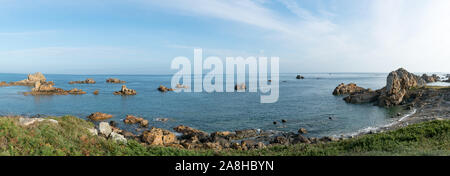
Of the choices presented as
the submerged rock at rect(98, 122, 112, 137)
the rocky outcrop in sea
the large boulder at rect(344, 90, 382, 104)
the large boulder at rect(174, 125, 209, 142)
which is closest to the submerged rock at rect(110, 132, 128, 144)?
the submerged rock at rect(98, 122, 112, 137)

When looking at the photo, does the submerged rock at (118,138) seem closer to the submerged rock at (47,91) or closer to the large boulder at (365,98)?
the large boulder at (365,98)

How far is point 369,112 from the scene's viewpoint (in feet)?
142

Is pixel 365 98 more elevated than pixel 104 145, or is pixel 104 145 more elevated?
pixel 104 145

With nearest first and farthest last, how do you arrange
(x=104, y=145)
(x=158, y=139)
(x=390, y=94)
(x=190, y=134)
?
(x=104, y=145) → (x=158, y=139) → (x=190, y=134) → (x=390, y=94)

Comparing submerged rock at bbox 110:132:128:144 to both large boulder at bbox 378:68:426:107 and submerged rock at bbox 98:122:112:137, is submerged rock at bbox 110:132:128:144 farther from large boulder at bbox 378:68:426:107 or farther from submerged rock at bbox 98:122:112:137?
large boulder at bbox 378:68:426:107

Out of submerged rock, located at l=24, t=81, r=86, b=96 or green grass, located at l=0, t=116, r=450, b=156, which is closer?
green grass, located at l=0, t=116, r=450, b=156

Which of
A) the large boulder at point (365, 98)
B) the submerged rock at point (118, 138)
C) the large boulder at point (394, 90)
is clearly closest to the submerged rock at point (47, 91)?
the submerged rock at point (118, 138)

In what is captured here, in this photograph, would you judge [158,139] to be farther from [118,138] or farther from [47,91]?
[47,91]

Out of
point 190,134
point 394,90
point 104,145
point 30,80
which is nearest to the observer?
point 104,145

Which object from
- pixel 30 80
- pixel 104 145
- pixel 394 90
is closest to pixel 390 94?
pixel 394 90
